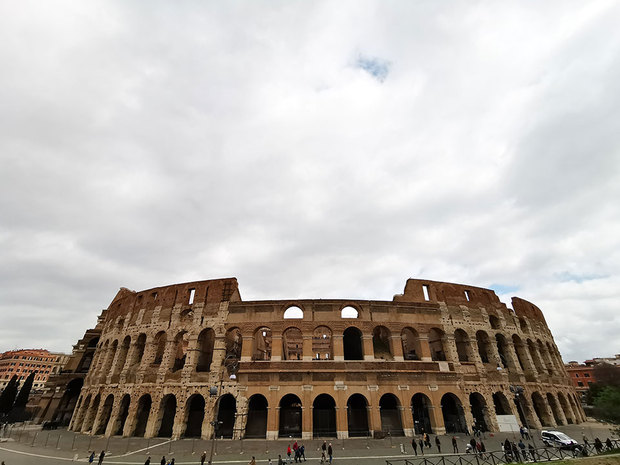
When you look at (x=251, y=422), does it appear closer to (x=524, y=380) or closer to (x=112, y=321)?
(x=112, y=321)

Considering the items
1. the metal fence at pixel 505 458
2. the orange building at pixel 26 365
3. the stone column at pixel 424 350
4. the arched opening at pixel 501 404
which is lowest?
the metal fence at pixel 505 458

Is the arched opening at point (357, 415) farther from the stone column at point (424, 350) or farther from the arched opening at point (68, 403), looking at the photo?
the arched opening at point (68, 403)

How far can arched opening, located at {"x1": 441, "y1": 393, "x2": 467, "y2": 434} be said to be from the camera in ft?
89.7

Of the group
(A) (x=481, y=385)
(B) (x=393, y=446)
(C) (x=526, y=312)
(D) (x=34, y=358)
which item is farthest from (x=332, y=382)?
(D) (x=34, y=358)

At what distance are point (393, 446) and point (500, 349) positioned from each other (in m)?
19.6

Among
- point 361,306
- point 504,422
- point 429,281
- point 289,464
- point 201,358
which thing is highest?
point 429,281

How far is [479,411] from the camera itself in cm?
2967

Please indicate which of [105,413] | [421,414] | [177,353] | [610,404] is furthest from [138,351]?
[610,404]

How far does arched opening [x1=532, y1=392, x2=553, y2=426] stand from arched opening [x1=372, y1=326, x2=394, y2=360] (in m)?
16.2

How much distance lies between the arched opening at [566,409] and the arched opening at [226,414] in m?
34.2

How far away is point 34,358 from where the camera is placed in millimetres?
103562

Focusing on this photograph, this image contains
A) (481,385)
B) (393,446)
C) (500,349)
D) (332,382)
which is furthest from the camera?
(500,349)

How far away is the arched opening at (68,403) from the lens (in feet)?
132

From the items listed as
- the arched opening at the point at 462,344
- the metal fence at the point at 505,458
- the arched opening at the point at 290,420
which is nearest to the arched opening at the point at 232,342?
the arched opening at the point at 290,420
